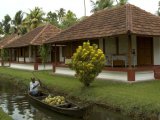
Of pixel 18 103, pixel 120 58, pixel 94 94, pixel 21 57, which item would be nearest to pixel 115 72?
pixel 120 58

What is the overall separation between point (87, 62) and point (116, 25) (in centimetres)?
484

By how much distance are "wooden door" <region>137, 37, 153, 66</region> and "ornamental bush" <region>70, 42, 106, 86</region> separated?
6322 millimetres

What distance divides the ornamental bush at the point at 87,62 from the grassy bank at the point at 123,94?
0.87m

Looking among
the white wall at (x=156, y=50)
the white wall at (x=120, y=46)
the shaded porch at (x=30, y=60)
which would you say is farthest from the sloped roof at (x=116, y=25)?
the shaded porch at (x=30, y=60)

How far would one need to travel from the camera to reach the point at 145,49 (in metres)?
24.6

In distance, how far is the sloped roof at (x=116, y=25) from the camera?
21.5 meters

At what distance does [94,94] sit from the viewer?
17891mm

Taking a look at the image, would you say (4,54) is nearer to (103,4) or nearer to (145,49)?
(103,4)

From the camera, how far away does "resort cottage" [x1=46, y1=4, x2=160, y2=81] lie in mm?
21203

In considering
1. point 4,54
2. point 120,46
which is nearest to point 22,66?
point 4,54

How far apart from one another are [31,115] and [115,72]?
772cm

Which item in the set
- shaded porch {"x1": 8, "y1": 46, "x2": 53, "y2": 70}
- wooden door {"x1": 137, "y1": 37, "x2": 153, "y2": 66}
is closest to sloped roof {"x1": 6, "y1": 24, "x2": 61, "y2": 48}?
shaded porch {"x1": 8, "y1": 46, "x2": 53, "y2": 70}

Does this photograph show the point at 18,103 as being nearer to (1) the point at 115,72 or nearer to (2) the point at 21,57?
(1) the point at 115,72

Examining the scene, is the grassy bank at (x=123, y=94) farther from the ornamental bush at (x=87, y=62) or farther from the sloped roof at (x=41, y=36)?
the sloped roof at (x=41, y=36)
